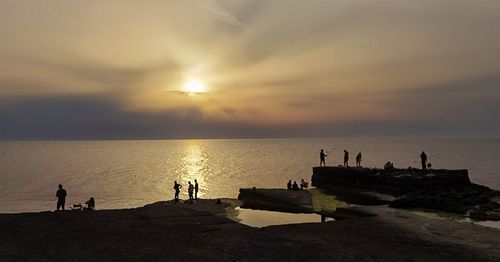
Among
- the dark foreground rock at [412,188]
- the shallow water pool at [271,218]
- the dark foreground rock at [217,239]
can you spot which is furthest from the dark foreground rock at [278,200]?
the dark foreground rock at [217,239]

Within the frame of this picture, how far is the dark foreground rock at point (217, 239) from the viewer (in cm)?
1650

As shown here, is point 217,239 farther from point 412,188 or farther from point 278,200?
point 412,188

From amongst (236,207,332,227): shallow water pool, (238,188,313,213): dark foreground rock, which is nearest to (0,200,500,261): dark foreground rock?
(236,207,332,227): shallow water pool

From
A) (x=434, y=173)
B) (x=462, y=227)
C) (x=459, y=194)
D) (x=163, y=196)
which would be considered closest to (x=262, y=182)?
(x=163, y=196)

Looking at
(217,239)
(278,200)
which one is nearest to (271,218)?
(278,200)

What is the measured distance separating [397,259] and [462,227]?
9.79m

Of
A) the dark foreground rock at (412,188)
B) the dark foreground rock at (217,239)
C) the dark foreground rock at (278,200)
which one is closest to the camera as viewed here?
the dark foreground rock at (217,239)

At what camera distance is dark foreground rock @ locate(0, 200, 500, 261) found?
16.5 m

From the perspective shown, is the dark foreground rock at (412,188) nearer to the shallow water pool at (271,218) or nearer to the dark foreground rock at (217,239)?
the shallow water pool at (271,218)

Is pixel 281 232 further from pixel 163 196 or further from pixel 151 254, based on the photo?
pixel 163 196

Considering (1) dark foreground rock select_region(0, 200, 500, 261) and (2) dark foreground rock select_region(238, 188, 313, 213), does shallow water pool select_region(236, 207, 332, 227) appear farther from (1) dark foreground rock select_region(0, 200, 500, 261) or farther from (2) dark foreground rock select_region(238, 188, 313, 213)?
(1) dark foreground rock select_region(0, 200, 500, 261)

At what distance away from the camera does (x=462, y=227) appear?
2408 centimetres

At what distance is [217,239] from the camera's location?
63.1 ft

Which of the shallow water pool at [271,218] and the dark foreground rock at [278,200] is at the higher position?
the dark foreground rock at [278,200]
